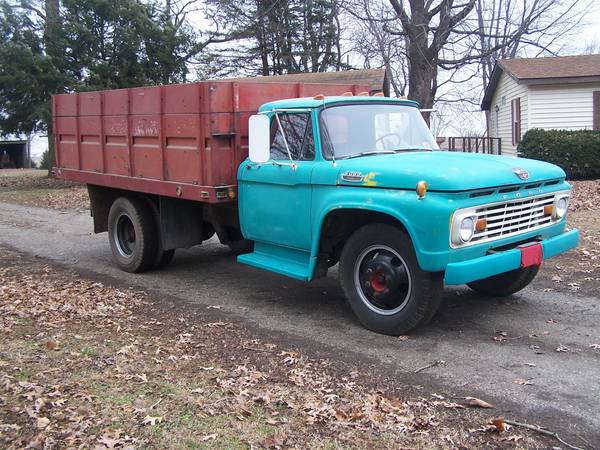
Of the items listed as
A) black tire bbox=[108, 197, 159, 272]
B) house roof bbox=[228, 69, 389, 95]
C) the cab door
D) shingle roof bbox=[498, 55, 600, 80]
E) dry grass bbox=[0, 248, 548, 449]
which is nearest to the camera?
dry grass bbox=[0, 248, 548, 449]

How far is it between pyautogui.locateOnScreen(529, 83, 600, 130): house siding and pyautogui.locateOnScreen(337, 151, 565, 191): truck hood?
15472 mm

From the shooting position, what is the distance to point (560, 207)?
620cm

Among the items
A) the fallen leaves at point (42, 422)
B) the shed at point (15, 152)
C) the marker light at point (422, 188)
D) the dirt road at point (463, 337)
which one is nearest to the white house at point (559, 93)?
the dirt road at point (463, 337)

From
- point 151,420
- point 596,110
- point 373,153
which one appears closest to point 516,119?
point 596,110

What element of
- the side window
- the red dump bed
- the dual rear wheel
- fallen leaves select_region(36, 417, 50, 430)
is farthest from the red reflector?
the dual rear wheel

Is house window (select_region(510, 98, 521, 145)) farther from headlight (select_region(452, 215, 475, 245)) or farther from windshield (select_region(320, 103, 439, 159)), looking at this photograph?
headlight (select_region(452, 215, 475, 245))

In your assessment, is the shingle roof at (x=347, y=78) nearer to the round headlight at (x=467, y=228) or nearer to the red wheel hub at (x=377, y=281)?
the red wheel hub at (x=377, y=281)

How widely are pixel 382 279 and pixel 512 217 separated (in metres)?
1.25

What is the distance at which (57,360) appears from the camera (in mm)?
5055

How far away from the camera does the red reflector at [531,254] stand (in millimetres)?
5480

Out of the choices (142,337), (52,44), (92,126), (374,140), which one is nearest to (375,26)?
(52,44)

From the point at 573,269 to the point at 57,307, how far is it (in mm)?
6031

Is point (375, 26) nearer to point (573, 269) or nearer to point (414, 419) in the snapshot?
point (573, 269)

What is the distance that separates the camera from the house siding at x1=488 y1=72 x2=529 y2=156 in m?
21.3
